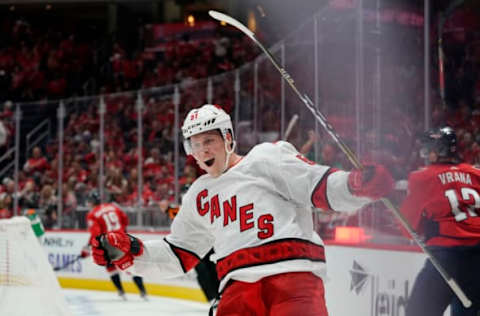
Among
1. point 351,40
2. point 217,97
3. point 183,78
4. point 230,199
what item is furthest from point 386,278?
point 183,78

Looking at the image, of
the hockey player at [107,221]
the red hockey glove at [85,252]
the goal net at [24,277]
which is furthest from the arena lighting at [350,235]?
the red hockey glove at [85,252]

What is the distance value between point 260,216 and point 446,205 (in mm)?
1435

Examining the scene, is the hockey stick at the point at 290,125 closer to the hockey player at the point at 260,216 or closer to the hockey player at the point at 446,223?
the hockey player at the point at 446,223

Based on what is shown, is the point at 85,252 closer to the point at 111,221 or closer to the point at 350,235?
the point at 111,221

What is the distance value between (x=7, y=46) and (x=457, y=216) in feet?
47.9

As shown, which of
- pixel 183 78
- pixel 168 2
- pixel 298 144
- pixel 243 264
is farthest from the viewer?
pixel 168 2

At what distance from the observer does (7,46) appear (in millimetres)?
16828

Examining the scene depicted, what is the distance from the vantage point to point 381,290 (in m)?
4.72

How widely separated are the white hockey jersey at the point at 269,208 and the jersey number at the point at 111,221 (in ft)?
18.9

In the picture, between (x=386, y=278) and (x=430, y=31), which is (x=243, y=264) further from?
(x=430, y=31)

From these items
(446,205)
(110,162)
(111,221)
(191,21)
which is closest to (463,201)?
(446,205)

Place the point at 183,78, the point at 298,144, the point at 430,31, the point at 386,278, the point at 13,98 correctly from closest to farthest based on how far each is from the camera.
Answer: the point at 386,278
the point at 430,31
the point at 298,144
the point at 183,78
the point at 13,98

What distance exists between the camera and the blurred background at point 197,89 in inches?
216

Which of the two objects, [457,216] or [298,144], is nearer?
[457,216]
